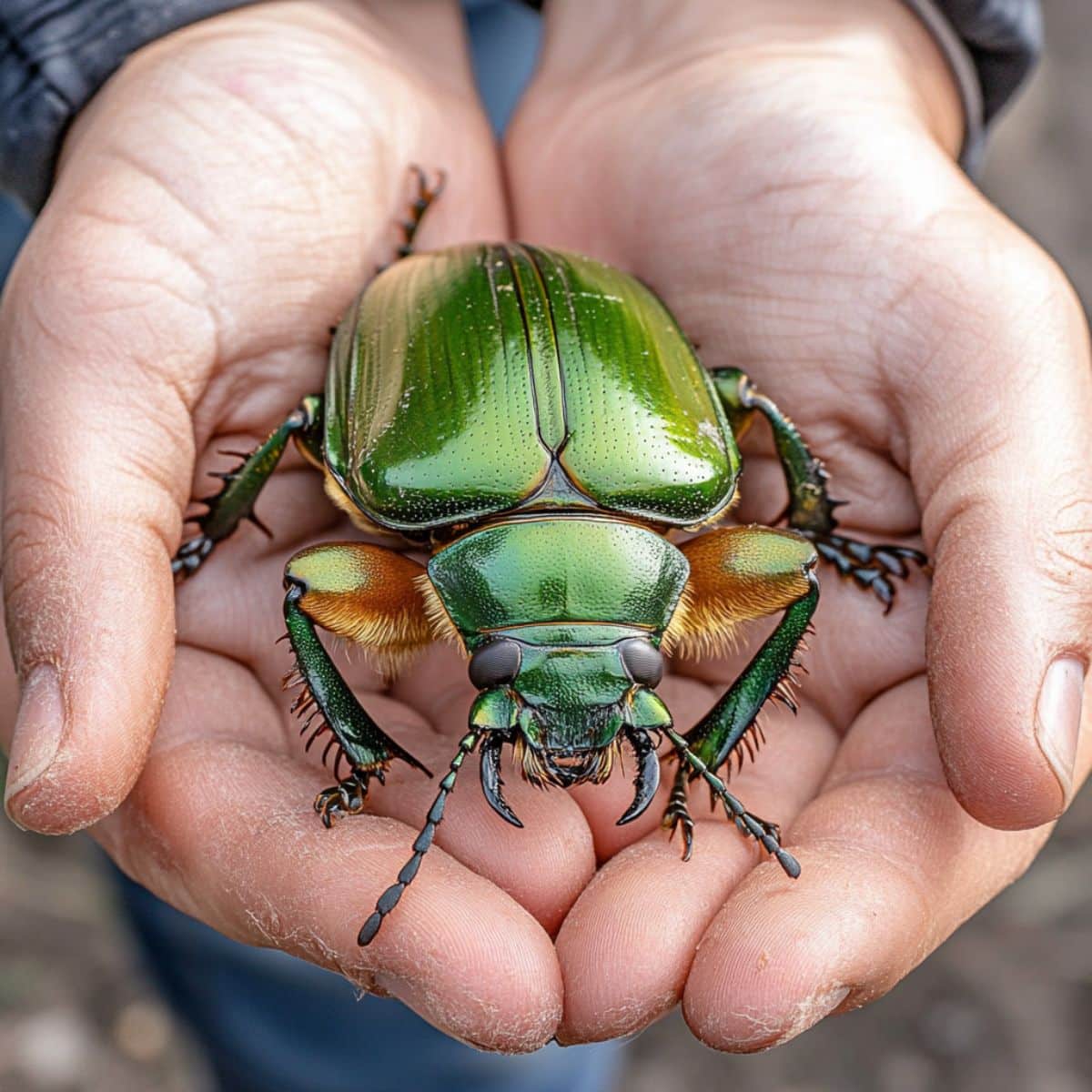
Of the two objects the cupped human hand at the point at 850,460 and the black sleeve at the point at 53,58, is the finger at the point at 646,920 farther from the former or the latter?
the black sleeve at the point at 53,58

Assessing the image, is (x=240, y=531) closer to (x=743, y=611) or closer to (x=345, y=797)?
(x=345, y=797)

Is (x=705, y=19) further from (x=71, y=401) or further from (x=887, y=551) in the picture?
(x=71, y=401)

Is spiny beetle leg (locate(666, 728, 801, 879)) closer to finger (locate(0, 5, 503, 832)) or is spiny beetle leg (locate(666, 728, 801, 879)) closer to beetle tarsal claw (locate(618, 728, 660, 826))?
beetle tarsal claw (locate(618, 728, 660, 826))

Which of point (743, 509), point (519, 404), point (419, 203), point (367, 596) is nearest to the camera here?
point (367, 596)


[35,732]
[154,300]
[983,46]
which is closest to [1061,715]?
[35,732]

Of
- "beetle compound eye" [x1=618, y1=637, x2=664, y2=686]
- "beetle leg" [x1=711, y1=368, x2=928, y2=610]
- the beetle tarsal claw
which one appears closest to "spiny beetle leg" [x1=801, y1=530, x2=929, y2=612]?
"beetle leg" [x1=711, y1=368, x2=928, y2=610]

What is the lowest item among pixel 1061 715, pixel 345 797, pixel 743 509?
pixel 743 509
